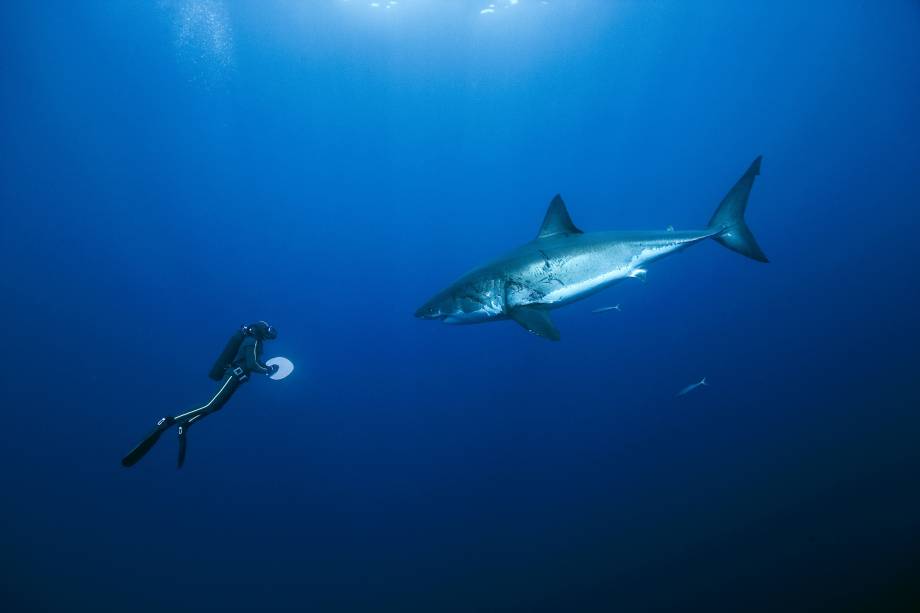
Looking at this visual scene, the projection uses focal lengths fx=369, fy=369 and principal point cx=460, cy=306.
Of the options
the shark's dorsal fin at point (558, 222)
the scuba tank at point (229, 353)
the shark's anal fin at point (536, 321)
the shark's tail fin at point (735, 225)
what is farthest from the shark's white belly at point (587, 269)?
the scuba tank at point (229, 353)

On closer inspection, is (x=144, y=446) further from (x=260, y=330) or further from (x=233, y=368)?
(x=260, y=330)

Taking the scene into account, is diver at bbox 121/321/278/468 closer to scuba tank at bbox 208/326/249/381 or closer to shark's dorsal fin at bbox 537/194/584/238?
scuba tank at bbox 208/326/249/381

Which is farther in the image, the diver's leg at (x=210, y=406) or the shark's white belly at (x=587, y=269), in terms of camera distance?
the diver's leg at (x=210, y=406)

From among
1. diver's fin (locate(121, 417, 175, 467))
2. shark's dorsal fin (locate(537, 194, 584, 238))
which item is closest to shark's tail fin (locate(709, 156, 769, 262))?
shark's dorsal fin (locate(537, 194, 584, 238))

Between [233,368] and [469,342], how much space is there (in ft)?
95.6

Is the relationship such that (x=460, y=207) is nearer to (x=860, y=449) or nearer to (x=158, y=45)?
(x=158, y=45)

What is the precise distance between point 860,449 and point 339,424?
28586 millimetres

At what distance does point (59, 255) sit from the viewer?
2817 centimetres

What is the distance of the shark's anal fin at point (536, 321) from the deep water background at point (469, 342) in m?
10.8

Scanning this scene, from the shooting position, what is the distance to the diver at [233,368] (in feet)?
17.4

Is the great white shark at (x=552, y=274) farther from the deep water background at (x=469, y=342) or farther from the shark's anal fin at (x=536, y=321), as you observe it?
the deep water background at (x=469, y=342)

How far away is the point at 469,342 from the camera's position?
3428 centimetres

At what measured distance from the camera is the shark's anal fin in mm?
4062

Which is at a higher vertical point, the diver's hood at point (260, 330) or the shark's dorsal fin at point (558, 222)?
the shark's dorsal fin at point (558, 222)
